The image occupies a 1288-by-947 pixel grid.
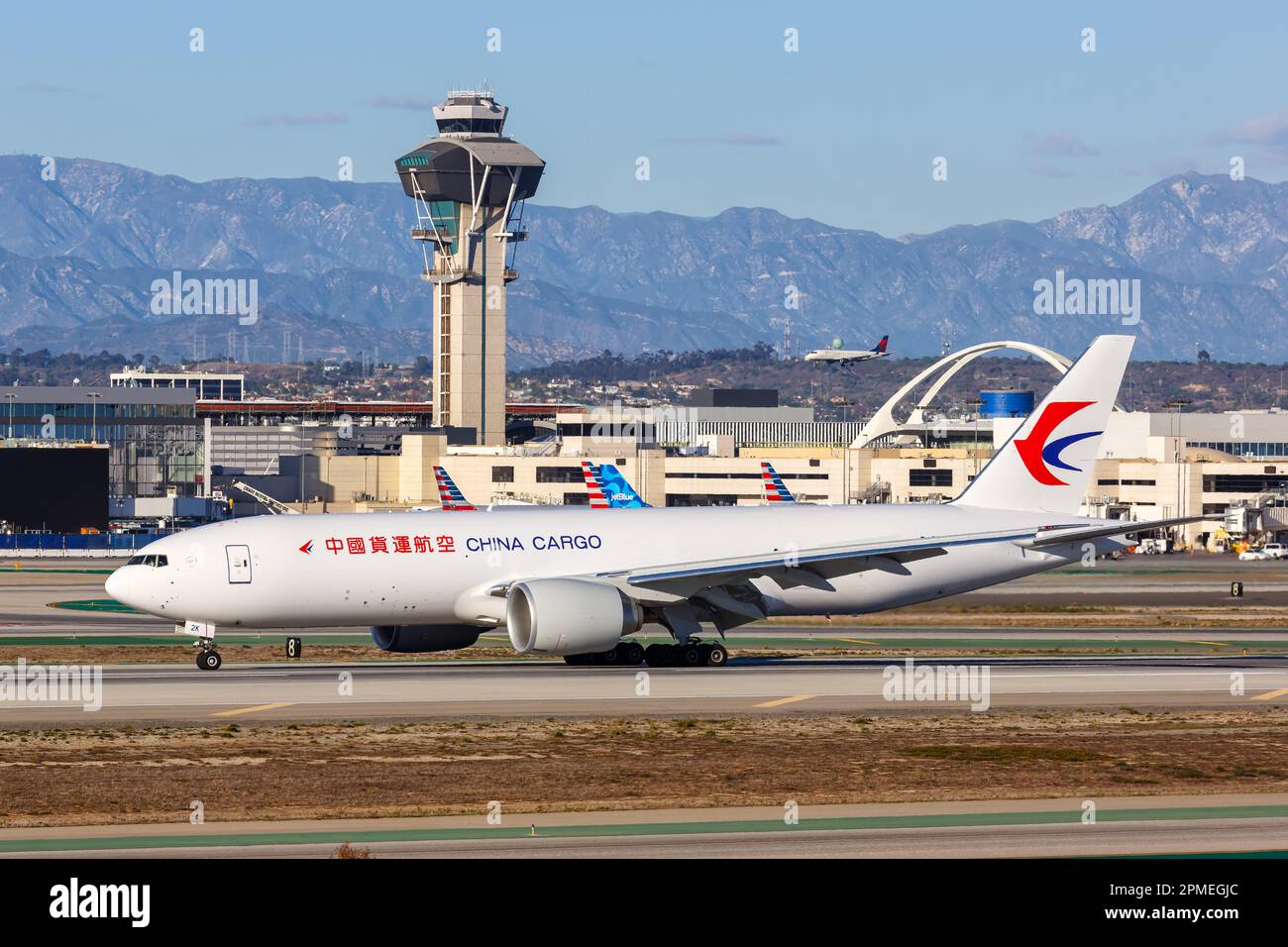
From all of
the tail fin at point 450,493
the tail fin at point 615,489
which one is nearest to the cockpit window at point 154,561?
the tail fin at point 615,489

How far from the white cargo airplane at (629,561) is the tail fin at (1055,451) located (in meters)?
0.05

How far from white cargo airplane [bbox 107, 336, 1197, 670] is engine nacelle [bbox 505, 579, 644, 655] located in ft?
0.17

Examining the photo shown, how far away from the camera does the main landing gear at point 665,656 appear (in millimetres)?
51656

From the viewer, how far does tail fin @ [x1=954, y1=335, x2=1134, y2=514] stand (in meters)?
56.2

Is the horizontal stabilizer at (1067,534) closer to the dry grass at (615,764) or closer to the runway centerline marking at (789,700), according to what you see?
the runway centerline marking at (789,700)

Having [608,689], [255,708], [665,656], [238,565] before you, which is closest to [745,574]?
[665,656]

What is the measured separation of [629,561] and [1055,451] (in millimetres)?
14626

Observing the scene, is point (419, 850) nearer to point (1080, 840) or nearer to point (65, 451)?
point (1080, 840)

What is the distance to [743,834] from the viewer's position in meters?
26.0

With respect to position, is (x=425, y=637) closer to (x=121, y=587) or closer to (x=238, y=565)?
(x=238, y=565)

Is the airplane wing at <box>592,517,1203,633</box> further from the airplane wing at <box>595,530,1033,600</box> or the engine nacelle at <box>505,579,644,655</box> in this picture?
the engine nacelle at <box>505,579,644,655</box>

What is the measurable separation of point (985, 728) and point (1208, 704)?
25.3ft

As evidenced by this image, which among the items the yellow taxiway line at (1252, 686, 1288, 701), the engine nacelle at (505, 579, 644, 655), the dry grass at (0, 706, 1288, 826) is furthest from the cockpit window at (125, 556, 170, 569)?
the yellow taxiway line at (1252, 686, 1288, 701)

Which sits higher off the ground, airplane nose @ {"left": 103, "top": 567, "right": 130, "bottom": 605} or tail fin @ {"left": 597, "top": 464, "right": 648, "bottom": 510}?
tail fin @ {"left": 597, "top": 464, "right": 648, "bottom": 510}
